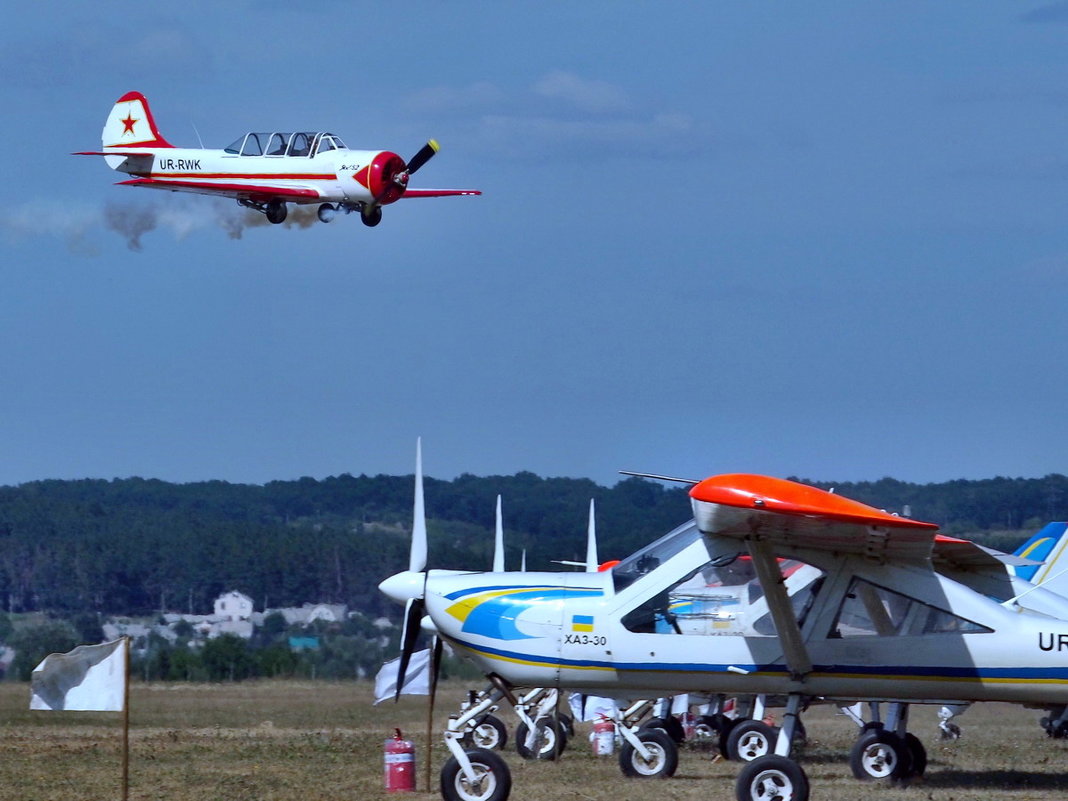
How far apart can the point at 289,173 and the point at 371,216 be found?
1693 millimetres

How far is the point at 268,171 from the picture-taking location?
30359 millimetres

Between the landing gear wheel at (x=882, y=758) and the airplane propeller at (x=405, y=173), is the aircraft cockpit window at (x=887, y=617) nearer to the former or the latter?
the landing gear wheel at (x=882, y=758)

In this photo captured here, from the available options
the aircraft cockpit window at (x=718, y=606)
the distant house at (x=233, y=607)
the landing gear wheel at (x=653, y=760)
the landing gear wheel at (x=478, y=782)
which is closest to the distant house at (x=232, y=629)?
the distant house at (x=233, y=607)

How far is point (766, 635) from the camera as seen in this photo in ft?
37.7

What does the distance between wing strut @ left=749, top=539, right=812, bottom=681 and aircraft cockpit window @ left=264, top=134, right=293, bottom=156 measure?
20.9 metres

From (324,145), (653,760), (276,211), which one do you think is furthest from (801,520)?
(276,211)

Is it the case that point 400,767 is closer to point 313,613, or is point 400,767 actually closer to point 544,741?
point 544,741

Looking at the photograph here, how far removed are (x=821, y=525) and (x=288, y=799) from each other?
4.68 meters

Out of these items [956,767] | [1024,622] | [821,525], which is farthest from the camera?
[956,767]

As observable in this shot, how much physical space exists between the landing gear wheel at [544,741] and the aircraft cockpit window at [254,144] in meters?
15.2

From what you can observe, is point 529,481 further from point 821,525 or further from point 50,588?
point 821,525

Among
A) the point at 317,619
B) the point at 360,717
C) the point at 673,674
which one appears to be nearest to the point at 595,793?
the point at 673,674

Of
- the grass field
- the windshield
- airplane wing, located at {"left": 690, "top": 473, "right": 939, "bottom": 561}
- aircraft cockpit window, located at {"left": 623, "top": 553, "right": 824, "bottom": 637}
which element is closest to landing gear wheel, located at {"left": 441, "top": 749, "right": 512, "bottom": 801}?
the grass field

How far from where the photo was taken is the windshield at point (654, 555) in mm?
11570
